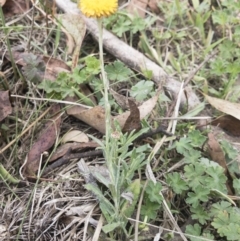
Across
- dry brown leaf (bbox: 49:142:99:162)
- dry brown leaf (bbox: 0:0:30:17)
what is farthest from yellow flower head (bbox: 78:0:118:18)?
dry brown leaf (bbox: 0:0:30:17)

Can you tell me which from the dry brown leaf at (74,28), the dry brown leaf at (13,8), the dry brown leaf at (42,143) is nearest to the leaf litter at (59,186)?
the dry brown leaf at (42,143)

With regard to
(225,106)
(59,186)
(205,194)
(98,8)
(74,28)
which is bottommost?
(59,186)

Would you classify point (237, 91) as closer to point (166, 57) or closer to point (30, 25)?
point (166, 57)

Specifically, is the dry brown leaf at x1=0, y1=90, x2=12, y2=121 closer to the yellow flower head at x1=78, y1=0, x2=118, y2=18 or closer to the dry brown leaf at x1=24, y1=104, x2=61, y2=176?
the dry brown leaf at x1=24, y1=104, x2=61, y2=176

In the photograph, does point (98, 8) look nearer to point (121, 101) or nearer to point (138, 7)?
point (121, 101)

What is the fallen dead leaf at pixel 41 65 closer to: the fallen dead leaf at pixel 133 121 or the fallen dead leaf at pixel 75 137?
the fallen dead leaf at pixel 75 137

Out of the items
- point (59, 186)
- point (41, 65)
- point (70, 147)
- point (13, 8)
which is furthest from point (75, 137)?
point (13, 8)

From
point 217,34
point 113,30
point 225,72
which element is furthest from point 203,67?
point 113,30
